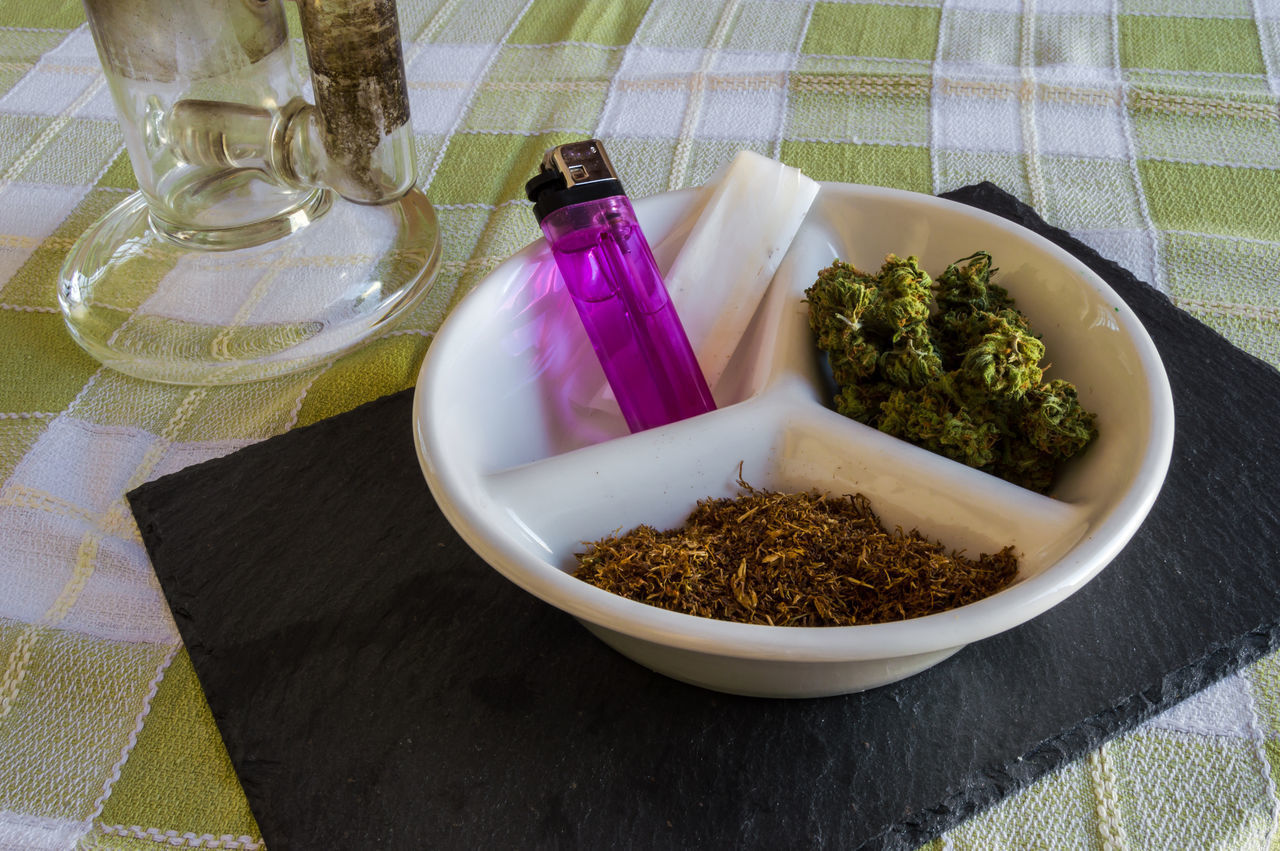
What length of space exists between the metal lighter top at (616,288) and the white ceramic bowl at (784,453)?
26 mm

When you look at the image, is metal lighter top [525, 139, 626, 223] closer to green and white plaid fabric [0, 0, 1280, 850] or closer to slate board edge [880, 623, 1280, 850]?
green and white plaid fabric [0, 0, 1280, 850]

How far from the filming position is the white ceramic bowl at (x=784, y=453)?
0.38 metres

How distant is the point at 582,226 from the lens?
0.53m

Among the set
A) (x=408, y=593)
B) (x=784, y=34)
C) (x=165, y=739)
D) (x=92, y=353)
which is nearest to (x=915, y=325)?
(x=408, y=593)

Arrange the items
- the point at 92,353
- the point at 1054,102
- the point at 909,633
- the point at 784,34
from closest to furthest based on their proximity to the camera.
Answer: the point at 909,633 → the point at 92,353 → the point at 1054,102 → the point at 784,34

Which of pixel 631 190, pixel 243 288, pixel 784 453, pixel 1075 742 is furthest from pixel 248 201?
pixel 1075 742

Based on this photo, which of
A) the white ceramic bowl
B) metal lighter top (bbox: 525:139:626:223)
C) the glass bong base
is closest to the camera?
the white ceramic bowl

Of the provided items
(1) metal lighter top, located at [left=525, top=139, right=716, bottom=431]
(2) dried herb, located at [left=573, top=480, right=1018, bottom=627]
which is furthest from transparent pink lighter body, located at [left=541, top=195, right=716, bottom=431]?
(2) dried herb, located at [left=573, top=480, right=1018, bottom=627]

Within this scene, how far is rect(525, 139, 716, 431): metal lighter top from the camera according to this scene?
531 mm

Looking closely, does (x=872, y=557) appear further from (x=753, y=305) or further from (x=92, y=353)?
(x=92, y=353)

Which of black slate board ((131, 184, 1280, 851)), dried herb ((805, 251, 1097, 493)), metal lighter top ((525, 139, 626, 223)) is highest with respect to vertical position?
metal lighter top ((525, 139, 626, 223))

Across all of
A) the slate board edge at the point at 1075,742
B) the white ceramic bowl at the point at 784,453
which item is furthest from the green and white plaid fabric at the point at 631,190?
the white ceramic bowl at the point at 784,453

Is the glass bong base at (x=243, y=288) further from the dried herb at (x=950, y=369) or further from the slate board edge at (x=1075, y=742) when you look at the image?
the slate board edge at (x=1075, y=742)

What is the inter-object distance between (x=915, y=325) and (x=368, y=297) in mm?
407
